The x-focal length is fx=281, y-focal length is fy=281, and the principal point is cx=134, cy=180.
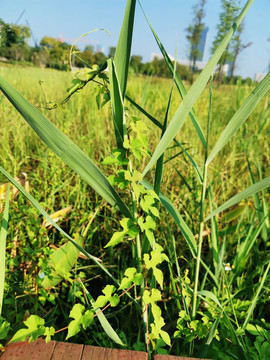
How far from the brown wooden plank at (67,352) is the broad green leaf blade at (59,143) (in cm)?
33

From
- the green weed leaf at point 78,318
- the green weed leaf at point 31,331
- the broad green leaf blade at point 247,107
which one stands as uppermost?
the broad green leaf blade at point 247,107

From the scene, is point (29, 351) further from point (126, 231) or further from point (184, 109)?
point (184, 109)

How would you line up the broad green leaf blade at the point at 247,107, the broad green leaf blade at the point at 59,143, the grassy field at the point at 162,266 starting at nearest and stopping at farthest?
the broad green leaf blade at the point at 59,143 → the broad green leaf blade at the point at 247,107 → the grassy field at the point at 162,266

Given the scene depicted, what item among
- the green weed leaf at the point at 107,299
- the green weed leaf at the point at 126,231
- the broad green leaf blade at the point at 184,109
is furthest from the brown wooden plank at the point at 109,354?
the broad green leaf blade at the point at 184,109

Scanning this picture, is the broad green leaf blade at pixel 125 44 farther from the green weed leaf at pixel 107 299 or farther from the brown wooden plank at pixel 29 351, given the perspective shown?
the brown wooden plank at pixel 29 351

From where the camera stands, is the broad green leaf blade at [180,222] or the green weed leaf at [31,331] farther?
the broad green leaf blade at [180,222]

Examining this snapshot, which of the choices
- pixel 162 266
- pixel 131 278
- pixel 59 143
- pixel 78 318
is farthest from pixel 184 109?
pixel 162 266

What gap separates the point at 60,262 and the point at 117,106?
601 mm

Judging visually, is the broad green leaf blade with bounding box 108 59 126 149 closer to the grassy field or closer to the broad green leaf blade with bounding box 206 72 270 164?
the grassy field

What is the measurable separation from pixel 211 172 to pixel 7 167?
3.65ft

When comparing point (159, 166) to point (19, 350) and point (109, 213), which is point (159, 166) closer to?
point (19, 350)

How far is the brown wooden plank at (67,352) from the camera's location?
60 centimetres

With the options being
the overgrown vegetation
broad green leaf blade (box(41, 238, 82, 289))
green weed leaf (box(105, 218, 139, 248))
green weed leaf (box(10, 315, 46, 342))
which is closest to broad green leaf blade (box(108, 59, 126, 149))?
the overgrown vegetation

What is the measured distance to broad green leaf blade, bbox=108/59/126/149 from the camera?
1.66ft
